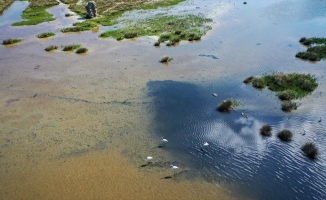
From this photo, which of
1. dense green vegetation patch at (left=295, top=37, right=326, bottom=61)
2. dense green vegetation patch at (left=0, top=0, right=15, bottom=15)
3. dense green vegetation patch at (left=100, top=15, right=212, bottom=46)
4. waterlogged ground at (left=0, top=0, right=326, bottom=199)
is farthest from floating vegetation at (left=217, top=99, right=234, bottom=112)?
dense green vegetation patch at (left=0, top=0, right=15, bottom=15)

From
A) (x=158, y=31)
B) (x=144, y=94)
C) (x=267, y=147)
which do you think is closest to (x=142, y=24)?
(x=158, y=31)

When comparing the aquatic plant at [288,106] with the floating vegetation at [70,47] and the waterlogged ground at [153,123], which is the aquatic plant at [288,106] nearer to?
the waterlogged ground at [153,123]

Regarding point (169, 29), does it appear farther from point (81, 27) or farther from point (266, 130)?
point (266, 130)

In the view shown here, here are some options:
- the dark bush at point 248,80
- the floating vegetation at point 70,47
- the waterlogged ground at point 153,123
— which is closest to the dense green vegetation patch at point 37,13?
the waterlogged ground at point 153,123

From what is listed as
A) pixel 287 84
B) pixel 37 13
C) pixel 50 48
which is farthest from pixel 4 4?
pixel 287 84

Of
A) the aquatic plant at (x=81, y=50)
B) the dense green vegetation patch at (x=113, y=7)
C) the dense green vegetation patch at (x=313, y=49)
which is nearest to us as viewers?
the dense green vegetation patch at (x=313, y=49)

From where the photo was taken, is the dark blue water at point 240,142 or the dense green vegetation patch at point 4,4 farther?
the dense green vegetation patch at point 4,4
